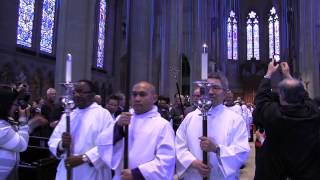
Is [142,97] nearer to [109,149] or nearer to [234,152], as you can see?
[109,149]

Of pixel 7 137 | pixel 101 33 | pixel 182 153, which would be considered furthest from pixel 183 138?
pixel 101 33

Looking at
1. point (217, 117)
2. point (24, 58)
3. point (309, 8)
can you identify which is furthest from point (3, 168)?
point (309, 8)

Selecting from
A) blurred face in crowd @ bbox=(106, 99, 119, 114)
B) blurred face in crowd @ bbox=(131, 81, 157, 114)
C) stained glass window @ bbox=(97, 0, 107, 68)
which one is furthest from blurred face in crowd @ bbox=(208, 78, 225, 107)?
stained glass window @ bbox=(97, 0, 107, 68)

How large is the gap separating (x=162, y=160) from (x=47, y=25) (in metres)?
21.6

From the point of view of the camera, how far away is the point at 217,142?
12.0 ft

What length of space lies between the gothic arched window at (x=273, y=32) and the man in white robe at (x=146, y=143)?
37701 millimetres

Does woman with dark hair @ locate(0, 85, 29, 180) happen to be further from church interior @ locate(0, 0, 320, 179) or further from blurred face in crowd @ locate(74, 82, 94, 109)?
church interior @ locate(0, 0, 320, 179)

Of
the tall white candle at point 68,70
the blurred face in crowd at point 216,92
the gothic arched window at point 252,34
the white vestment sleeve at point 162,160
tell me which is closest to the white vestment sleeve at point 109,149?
the white vestment sleeve at point 162,160

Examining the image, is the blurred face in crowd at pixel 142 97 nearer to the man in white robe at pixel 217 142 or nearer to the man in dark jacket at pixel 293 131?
the man in white robe at pixel 217 142

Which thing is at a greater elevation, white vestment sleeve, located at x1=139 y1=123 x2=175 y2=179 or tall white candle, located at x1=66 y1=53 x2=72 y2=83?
tall white candle, located at x1=66 y1=53 x2=72 y2=83

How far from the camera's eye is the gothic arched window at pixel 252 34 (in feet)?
133

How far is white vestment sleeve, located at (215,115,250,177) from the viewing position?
136 inches

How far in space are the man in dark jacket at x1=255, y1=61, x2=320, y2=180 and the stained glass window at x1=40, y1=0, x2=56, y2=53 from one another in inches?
844

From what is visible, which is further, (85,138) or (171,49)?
(171,49)
